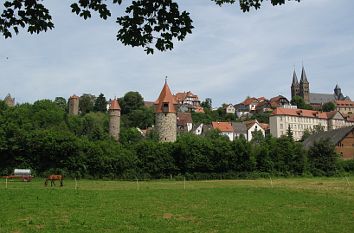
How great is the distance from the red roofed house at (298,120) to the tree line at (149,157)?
253ft

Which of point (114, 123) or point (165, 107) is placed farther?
point (114, 123)

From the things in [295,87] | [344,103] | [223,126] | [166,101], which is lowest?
[166,101]

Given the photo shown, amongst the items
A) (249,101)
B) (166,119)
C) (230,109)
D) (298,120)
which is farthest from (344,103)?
(166,119)

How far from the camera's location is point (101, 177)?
48812 mm

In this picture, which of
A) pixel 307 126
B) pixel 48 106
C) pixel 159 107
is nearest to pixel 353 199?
pixel 159 107

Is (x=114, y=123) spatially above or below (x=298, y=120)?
below

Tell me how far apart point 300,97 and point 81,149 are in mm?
133594

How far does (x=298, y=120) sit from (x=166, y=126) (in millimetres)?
79932

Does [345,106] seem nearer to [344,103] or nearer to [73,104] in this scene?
[344,103]

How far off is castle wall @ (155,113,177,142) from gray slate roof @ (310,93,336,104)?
11999 centimetres

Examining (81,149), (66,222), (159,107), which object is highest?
(159,107)

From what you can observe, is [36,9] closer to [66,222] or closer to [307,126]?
[66,222]

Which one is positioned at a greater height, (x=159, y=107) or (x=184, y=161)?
(x=159, y=107)

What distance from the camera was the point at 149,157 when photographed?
51.8 m
